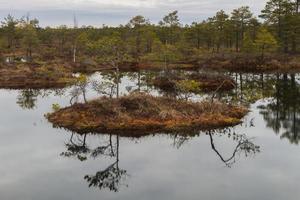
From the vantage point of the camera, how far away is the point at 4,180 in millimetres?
25328

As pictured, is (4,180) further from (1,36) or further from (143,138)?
(1,36)

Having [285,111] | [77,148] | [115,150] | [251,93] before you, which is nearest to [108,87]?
[77,148]

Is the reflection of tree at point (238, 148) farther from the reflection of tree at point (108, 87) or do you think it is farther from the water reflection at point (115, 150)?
the reflection of tree at point (108, 87)

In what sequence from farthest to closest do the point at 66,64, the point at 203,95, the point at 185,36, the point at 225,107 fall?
the point at 185,36 < the point at 66,64 < the point at 203,95 < the point at 225,107

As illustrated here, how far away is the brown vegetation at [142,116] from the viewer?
118 feet

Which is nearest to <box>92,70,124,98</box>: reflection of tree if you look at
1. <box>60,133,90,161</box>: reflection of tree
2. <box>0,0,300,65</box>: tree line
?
<box>60,133,90,161</box>: reflection of tree

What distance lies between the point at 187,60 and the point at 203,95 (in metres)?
51.7

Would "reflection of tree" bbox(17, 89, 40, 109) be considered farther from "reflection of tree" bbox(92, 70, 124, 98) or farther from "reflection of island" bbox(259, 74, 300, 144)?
"reflection of island" bbox(259, 74, 300, 144)

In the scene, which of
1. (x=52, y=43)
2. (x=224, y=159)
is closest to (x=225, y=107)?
(x=224, y=159)

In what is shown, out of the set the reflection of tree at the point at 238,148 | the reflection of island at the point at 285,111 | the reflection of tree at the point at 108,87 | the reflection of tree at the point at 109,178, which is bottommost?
the reflection of tree at the point at 109,178

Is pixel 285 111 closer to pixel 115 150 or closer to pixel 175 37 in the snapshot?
pixel 115 150

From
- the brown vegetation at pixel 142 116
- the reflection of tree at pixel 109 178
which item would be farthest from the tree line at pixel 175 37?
the reflection of tree at pixel 109 178

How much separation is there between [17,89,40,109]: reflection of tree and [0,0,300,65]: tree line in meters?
25.6

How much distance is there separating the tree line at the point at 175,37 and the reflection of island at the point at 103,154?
167 feet
